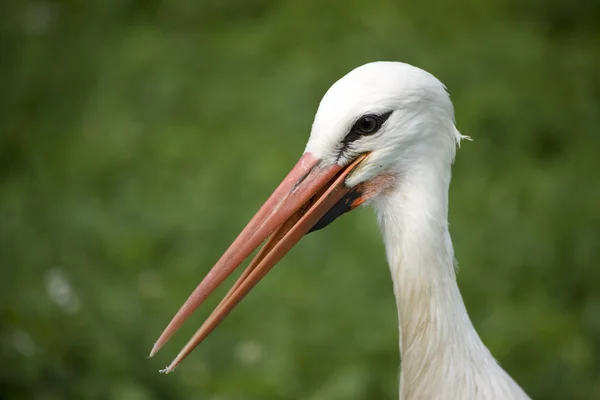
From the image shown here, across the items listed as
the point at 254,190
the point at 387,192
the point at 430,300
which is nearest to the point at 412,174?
the point at 387,192

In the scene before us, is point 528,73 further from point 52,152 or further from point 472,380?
point 472,380

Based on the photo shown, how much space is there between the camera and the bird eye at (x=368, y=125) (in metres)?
2.10

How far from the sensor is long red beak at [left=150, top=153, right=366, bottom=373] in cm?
216

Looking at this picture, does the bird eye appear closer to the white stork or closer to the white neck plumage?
the white stork

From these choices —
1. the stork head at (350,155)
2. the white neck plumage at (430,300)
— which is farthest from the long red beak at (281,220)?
the white neck plumage at (430,300)

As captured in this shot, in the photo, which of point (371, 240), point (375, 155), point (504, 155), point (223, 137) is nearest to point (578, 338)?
point (371, 240)

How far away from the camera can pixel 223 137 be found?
19.5ft

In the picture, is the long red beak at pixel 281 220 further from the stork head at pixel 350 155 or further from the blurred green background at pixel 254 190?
the blurred green background at pixel 254 190

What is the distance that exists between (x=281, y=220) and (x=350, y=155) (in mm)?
259

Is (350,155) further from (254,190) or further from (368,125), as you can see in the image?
(254,190)

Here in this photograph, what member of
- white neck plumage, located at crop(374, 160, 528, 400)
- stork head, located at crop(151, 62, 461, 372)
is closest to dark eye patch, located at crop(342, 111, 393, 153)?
stork head, located at crop(151, 62, 461, 372)

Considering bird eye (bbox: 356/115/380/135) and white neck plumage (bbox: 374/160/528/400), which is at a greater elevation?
bird eye (bbox: 356/115/380/135)

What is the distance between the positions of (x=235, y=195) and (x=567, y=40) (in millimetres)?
3025

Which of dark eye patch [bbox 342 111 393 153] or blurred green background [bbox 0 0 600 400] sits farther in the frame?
blurred green background [bbox 0 0 600 400]
